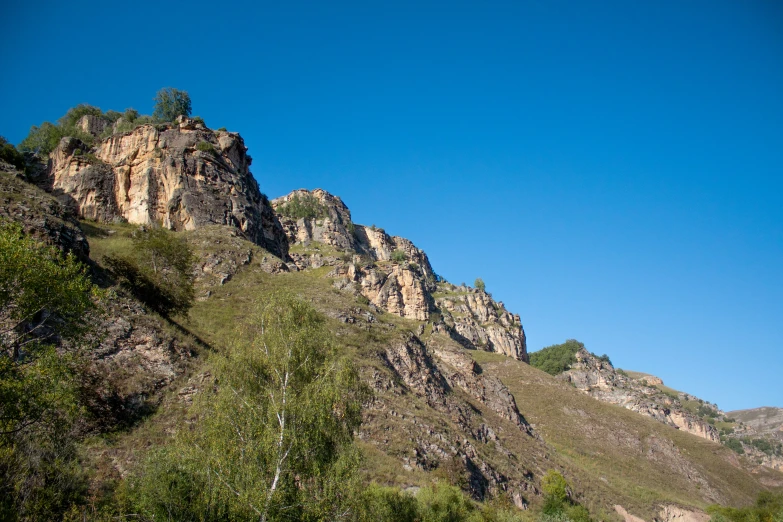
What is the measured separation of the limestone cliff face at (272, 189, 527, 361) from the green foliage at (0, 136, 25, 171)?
149 feet

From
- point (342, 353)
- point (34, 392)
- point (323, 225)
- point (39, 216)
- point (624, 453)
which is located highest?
point (323, 225)

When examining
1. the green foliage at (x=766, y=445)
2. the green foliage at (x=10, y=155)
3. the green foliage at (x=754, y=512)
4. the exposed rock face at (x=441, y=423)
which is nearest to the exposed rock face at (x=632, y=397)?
the green foliage at (x=766, y=445)

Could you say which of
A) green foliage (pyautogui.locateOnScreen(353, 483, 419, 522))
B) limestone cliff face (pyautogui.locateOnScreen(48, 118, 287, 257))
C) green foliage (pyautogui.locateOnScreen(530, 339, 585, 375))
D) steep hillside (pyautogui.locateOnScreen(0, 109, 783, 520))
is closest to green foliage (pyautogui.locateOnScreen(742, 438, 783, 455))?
steep hillside (pyautogui.locateOnScreen(0, 109, 783, 520))

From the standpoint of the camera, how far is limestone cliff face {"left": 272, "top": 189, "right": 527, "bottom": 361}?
322ft

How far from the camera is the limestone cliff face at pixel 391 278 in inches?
3858

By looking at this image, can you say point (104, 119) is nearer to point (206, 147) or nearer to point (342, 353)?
point (206, 147)

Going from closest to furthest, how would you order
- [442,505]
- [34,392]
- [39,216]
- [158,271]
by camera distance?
[34,392] → [442,505] → [39,216] → [158,271]

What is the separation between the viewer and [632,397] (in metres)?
111

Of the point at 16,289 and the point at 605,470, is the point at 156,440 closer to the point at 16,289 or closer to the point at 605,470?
the point at 16,289

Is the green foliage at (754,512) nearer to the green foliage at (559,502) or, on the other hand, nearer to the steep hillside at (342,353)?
the steep hillside at (342,353)

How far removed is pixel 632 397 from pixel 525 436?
222ft

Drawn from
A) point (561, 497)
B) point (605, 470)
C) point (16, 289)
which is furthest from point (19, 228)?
point (605, 470)

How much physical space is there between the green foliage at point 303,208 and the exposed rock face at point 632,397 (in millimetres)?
83187

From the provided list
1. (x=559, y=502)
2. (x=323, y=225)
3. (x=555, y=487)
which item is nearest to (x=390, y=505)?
(x=559, y=502)
